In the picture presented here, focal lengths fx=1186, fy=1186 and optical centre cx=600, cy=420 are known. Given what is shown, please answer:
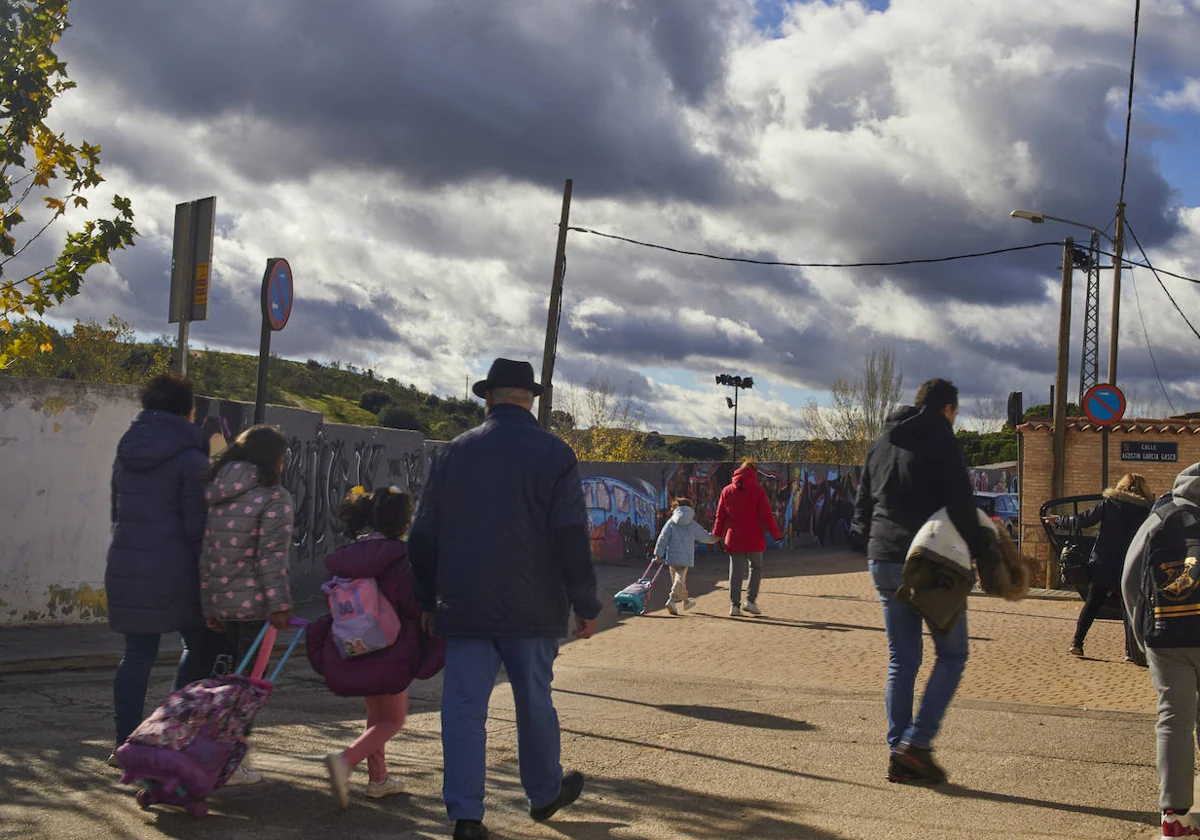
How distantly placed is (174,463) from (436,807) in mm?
2016

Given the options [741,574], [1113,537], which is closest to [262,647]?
[1113,537]

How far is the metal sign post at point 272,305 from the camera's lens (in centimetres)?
1020

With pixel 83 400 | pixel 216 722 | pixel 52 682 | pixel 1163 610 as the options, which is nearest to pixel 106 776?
pixel 216 722

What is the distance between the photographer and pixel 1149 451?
1998 cm

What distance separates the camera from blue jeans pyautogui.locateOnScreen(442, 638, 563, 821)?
14.7ft

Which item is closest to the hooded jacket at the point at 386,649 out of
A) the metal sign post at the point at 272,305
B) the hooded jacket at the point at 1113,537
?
the metal sign post at the point at 272,305

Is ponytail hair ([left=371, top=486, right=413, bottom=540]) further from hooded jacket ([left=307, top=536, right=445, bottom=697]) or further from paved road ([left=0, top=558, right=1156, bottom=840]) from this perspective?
paved road ([left=0, top=558, right=1156, bottom=840])

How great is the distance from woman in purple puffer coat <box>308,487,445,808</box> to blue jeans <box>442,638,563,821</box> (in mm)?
553

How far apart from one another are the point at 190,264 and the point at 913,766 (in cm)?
777

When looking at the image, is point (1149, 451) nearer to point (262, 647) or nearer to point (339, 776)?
point (262, 647)

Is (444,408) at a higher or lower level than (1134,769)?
higher

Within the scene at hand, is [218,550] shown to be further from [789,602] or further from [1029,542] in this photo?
[1029,542]

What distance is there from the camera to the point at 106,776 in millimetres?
5508

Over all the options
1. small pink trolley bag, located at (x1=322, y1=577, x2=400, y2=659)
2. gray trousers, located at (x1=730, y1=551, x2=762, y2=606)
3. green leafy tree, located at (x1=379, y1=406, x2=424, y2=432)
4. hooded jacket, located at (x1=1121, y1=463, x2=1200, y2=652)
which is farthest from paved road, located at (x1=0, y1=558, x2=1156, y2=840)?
green leafy tree, located at (x1=379, y1=406, x2=424, y2=432)
